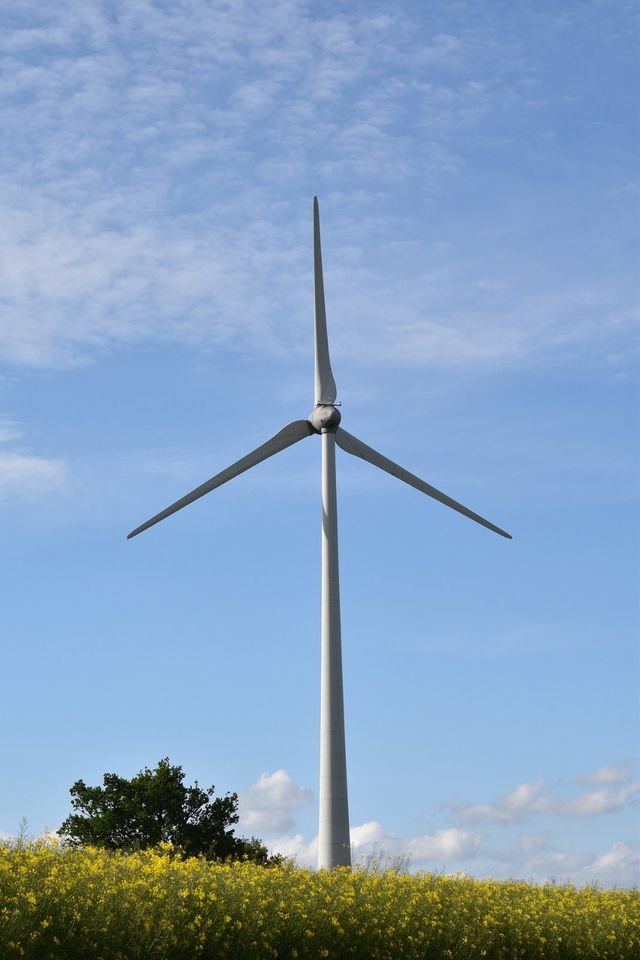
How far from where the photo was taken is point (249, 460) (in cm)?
4197

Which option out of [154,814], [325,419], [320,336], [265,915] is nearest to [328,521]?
[325,419]

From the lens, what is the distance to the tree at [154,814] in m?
65.8

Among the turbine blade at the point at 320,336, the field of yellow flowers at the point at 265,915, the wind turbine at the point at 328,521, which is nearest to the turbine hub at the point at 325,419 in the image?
the wind turbine at the point at 328,521

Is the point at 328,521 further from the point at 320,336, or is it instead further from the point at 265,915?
the point at 265,915

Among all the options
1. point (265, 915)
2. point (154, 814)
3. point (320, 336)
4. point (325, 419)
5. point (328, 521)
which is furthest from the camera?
point (154, 814)

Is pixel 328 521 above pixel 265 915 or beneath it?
above

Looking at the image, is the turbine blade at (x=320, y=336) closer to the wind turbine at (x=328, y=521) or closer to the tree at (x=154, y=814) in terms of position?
the wind turbine at (x=328, y=521)

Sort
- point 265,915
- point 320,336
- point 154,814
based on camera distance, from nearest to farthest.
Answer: point 265,915 < point 320,336 < point 154,814

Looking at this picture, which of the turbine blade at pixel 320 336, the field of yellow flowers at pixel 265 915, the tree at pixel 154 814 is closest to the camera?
the field of yellow flowers at pixel 265 915

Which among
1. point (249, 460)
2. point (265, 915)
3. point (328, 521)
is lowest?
point (265, 915)

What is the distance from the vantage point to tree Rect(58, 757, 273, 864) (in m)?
65.8

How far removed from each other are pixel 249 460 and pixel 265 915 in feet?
73.7

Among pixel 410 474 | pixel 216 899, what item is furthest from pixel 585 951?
pixel 410 474

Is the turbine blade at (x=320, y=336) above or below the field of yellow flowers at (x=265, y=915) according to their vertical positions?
above
